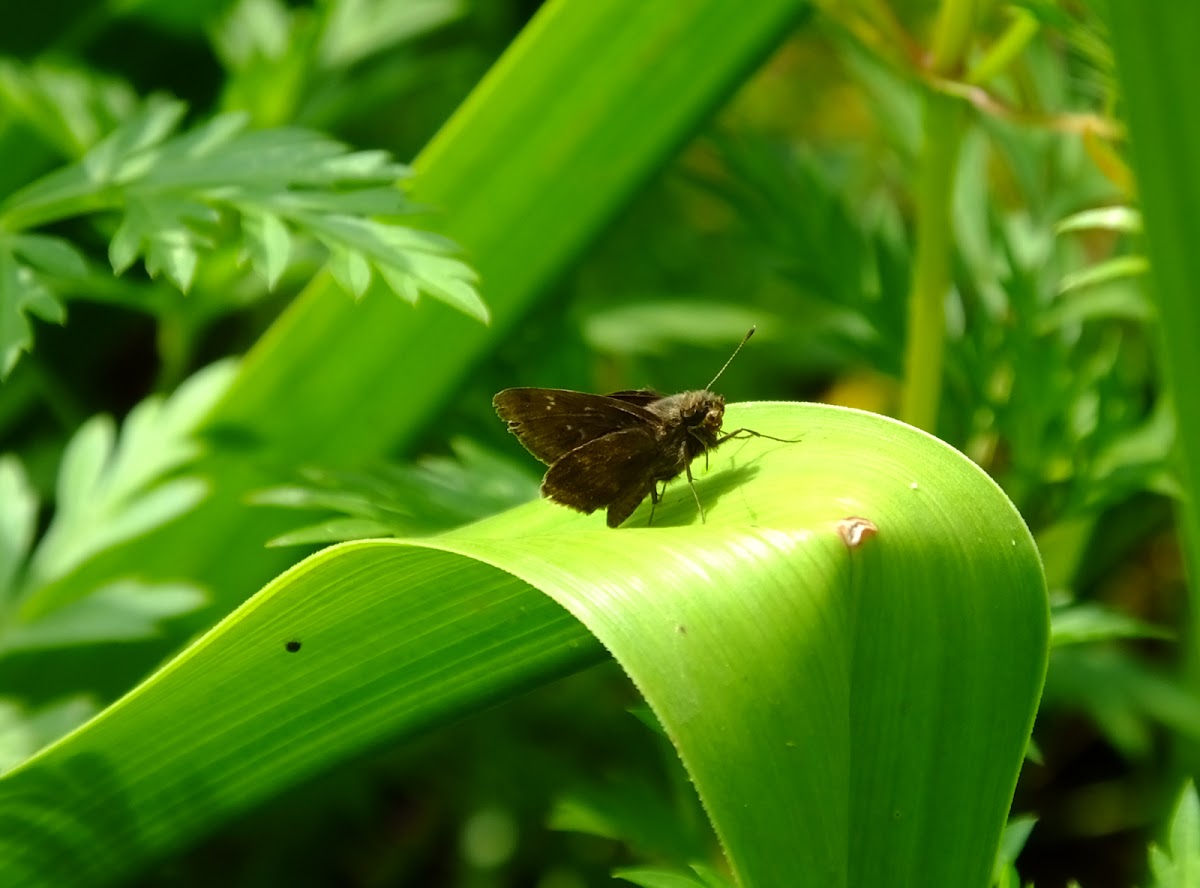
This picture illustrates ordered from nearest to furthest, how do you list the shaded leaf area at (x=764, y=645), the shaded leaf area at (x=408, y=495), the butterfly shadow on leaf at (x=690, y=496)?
the shaded leaf area at (x=764, y=645), the butterfly shadow on leaf at (x=690, y=496), the shaded leaf area at (x=408, y=495)

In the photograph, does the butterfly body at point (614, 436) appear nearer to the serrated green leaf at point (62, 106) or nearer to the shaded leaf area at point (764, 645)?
the shaded leaf area at point (764, 645)

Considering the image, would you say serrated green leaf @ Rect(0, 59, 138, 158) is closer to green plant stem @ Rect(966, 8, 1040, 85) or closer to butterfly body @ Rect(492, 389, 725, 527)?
butterfly body @ Rect(492, 389, 725, 527)

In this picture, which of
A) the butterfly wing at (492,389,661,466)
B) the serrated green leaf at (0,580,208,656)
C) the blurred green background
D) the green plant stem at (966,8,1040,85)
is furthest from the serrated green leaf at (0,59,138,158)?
the green plant stem at (966,8,1040,85)

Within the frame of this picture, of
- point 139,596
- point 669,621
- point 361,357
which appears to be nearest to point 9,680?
point 139,596

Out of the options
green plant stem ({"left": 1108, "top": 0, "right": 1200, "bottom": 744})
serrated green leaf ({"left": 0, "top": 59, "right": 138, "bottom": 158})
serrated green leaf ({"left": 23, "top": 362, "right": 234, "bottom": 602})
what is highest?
green plant stem ({"left": 1108, "top": 0, "right": 1200, "bottom": 744})

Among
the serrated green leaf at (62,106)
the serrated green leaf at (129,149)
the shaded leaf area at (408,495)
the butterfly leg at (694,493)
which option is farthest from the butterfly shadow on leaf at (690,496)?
the serrated green leaf at (62,106)

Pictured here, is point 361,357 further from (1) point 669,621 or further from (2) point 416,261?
(1) point 669,621

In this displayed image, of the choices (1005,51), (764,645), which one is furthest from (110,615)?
(1005,51)
